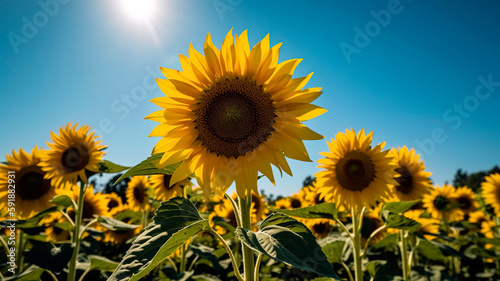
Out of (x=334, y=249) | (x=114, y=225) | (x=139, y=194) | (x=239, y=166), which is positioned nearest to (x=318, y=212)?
(x=334, y=249)

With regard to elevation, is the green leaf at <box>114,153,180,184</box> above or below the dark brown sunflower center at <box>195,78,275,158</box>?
below

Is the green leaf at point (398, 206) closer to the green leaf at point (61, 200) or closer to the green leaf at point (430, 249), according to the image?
the green leaf at point (430, 249)

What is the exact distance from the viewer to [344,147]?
13.7 feet

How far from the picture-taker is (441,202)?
7.02m

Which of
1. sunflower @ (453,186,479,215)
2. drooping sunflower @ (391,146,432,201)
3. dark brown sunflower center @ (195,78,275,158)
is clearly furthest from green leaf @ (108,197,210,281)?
sunflower @ (453,186,479,215)

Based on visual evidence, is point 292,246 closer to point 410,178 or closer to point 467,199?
point 410,178

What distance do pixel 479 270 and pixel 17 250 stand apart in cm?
923

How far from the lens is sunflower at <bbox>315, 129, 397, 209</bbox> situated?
3994 millimetres

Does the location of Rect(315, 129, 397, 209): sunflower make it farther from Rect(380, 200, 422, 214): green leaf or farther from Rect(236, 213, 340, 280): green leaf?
Rect(236, 213, 340, 280): green leaf

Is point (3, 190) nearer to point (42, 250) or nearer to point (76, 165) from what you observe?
point (76, 165)

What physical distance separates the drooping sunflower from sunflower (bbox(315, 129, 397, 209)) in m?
1.14

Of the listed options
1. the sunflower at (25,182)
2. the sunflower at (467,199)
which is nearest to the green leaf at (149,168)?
the sunflower at (25,182)

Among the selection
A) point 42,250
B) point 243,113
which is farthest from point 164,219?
point 42,250

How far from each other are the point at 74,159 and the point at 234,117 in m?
3.57
